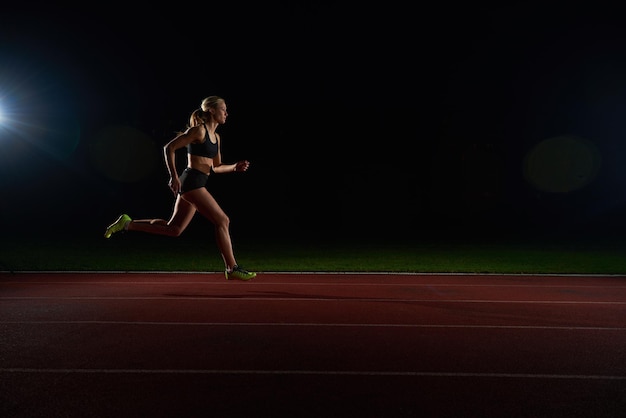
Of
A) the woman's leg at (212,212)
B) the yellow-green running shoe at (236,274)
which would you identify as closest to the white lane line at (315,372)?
the woman's leg at (212,212)

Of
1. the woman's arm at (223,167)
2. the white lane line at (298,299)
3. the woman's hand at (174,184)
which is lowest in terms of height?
the white lane line at (298,299)

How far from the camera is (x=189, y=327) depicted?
21.3ft

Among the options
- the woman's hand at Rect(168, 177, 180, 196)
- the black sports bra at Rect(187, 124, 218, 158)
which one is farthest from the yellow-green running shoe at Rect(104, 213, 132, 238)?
the black sports bra at Rect(187, 124, 218, 158)

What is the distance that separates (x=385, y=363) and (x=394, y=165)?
3344 centimetres

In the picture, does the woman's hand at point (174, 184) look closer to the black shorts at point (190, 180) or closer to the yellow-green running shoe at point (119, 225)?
Result: the black shorts at point (190, 180)

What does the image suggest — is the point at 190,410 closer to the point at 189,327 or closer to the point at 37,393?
the point at 37,393

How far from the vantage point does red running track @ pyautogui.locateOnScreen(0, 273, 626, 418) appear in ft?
13.0

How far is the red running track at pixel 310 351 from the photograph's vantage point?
156 inches

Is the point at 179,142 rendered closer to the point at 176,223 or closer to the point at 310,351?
the point at 176,223

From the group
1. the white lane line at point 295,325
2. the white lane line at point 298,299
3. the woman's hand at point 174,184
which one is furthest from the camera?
the white lane line at point 298,299

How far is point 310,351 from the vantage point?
5441mm

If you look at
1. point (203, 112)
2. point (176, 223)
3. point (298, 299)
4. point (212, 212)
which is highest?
point (203, 112)

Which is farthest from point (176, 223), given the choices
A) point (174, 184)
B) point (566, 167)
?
point (566, 167)

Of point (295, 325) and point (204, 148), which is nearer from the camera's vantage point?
point (295, 325)
